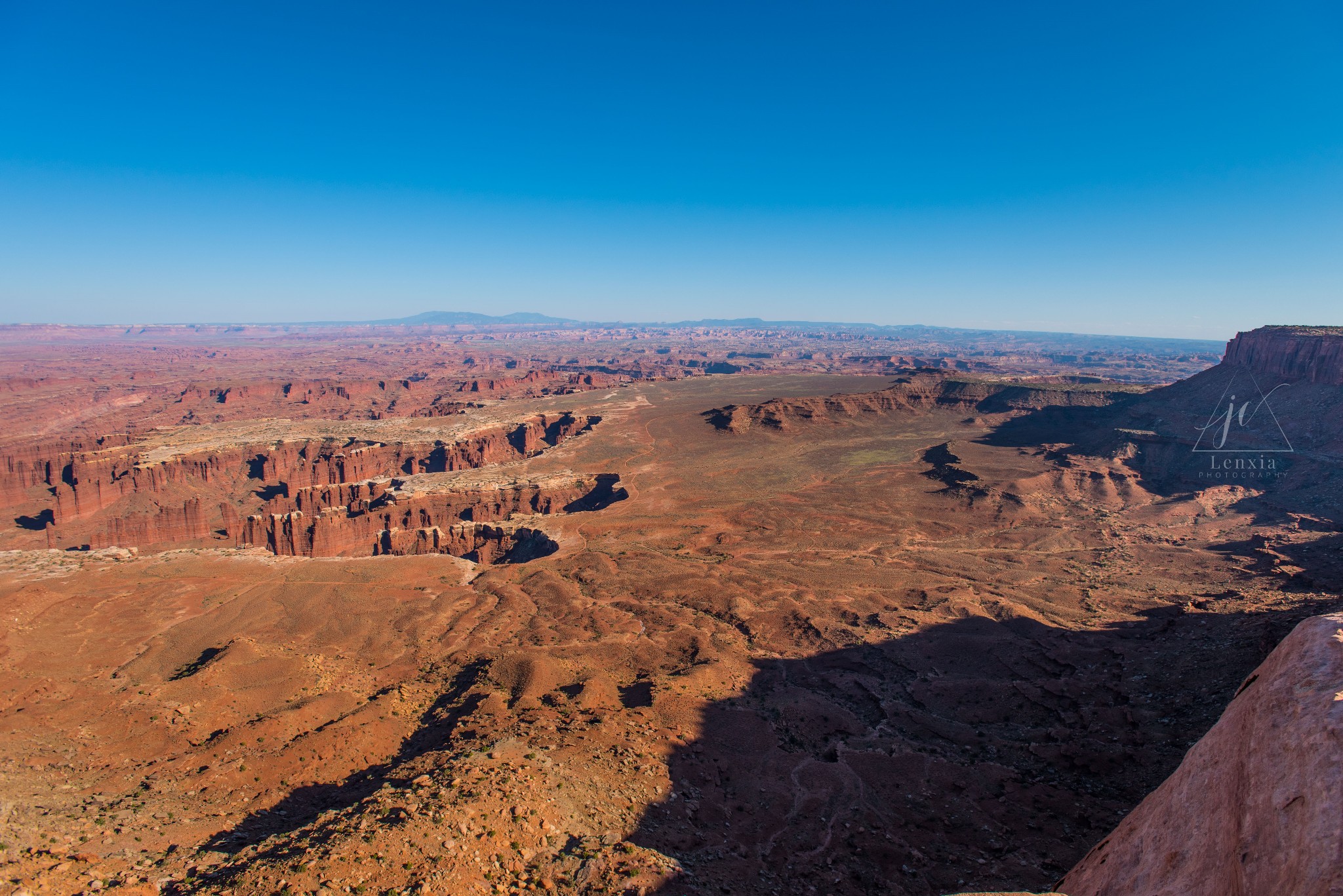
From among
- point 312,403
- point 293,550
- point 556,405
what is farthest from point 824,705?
point 312,403

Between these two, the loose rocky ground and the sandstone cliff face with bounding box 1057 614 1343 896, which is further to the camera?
the loose rocky ground

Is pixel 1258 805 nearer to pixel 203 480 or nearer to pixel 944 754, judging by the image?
pixel 944 754

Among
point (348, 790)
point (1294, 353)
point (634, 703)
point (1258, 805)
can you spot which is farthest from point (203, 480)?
point (1294, 353)

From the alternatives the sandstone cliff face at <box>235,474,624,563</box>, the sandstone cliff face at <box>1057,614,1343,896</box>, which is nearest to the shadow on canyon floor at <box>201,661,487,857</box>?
the sandstone cliff face at <box>1057,614,1343,896</box>

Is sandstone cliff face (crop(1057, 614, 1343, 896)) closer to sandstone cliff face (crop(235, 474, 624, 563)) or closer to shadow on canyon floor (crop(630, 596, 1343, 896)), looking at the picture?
shadow on canyon floor (crop(630, 596, 1343, 896))

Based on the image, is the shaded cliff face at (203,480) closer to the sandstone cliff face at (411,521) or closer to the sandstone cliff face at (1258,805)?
the sandstone cliff face at (411,521)

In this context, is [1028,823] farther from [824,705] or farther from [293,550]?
[293,550]
